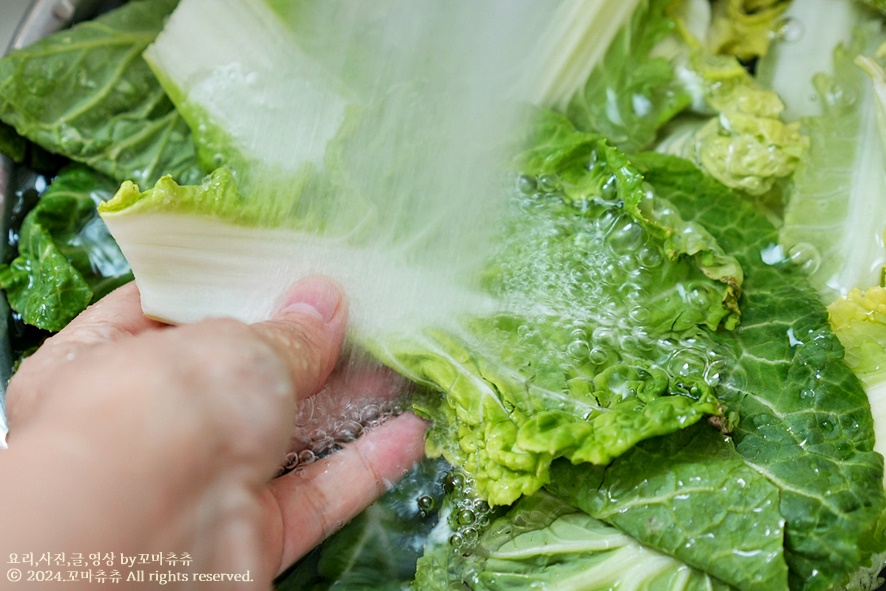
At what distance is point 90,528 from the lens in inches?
29.0

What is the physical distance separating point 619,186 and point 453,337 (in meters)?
0.42

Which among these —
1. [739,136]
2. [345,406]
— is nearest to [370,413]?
[345,406]

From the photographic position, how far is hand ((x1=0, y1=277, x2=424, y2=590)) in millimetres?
738

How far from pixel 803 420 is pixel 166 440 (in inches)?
38.2

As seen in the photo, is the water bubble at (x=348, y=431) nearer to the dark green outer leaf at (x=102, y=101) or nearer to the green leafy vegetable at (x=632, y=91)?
the dark green outer leaf at (x=102, y=101)

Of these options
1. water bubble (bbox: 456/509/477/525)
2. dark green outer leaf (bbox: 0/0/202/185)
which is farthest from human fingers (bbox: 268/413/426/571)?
dark green outer leaf (bbox: 0/0/202/185)

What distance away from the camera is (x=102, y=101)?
1453mm

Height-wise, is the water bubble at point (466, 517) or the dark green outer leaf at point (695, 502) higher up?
the dark green outer leaf at point (695, 502)

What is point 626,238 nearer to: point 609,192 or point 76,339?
point 609,192

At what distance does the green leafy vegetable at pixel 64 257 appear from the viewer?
4.24 feet

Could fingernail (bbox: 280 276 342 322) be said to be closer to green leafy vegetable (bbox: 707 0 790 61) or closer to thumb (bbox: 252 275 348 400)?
thumb (bbox: 252 275 348 400)

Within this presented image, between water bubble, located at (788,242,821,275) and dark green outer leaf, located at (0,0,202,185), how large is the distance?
1.27 metres

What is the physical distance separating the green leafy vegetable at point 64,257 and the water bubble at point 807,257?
1403 millimetres

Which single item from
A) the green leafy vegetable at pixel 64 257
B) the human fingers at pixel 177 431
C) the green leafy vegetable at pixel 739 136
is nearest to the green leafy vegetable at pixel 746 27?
the green leafy vegetable at pixel 739 136
